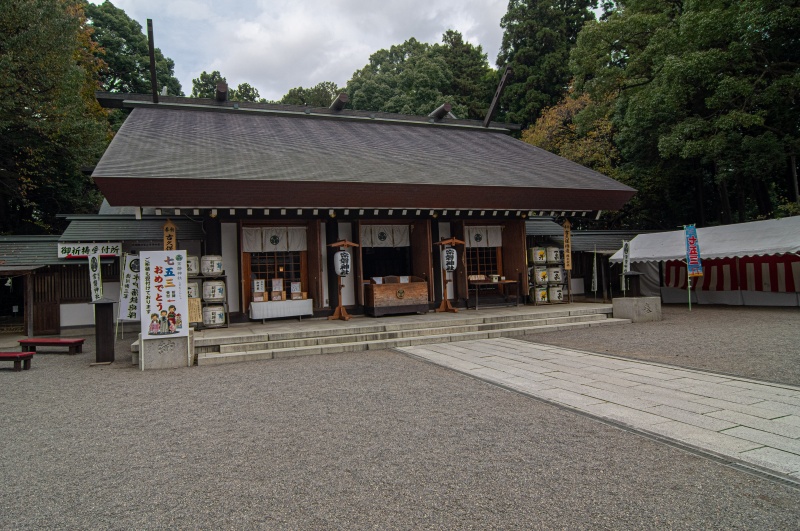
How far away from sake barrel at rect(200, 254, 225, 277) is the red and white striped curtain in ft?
41.2

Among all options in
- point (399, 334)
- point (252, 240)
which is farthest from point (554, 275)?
point (252, 240)

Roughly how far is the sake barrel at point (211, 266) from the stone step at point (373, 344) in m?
2.32

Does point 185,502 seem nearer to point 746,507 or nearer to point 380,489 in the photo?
point 380,489

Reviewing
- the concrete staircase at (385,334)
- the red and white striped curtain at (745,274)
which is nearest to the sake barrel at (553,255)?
the concrete staircase at (385,334)

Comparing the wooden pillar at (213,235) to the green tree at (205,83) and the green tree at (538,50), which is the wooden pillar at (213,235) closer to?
the green tree at (538,50)

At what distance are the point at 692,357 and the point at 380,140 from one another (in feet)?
29.6

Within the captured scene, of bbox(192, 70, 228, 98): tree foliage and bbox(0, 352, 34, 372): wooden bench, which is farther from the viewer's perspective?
bbox(192, 70, 228, 98): tree foliage

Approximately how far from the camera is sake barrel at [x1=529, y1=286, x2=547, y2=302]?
11.5 m

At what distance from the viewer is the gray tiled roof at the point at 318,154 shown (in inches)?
337

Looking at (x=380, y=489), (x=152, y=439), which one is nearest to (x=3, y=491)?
(x=152, y=439)

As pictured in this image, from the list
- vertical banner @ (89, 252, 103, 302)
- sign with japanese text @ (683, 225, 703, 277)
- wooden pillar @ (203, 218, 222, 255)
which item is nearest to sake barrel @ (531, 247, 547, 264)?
sign with japanese text @ (683, 225, 703, 277)

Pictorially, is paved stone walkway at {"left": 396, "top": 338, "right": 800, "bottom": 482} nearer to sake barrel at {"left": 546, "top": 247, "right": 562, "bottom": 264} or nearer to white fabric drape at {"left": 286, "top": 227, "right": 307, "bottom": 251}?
white fabric drape at {"left": 286, "top": 227, "right": 307, "bottom": 251}

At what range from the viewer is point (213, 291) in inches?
353

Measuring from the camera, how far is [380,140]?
1259 cm
